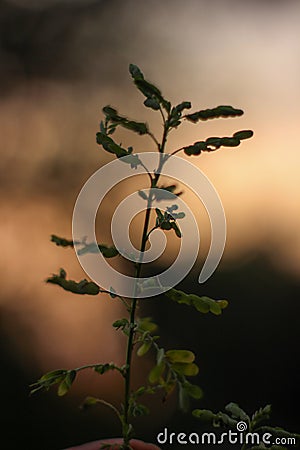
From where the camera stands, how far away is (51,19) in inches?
89.0

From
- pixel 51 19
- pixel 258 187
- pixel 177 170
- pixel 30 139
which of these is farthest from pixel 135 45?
pixel 177 170

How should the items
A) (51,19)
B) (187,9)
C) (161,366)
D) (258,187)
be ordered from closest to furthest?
(161,366) < (258,187) < (187,9) < (51,19)

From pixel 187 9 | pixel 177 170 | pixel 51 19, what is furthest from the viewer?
pixel 51 19

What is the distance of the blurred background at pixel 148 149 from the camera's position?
192 cm

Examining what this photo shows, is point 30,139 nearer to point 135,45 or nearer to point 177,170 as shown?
point 135,45

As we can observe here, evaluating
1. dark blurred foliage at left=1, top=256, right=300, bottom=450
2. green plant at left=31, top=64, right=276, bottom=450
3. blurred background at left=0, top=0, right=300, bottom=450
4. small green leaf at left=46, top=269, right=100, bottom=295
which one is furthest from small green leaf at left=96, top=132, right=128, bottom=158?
dark blurred foliage at left=1, top=256, right=300, bottom=450

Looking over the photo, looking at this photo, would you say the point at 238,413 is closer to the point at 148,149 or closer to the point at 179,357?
the point at 179,357

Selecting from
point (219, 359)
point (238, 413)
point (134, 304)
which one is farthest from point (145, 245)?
point (219, 359)

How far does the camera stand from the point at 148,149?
2.04 meters

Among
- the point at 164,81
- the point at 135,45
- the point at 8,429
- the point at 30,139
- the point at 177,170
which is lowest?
the point at 8,429

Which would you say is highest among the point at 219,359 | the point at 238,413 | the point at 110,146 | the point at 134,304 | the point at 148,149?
the point at 148,149

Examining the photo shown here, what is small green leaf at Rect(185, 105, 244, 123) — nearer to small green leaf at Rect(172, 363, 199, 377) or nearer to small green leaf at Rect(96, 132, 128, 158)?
small green leaf at Rect(96, 132, 128, 158)

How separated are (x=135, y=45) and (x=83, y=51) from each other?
0.18 m

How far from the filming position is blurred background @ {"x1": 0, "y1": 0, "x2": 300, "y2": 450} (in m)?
1.92
